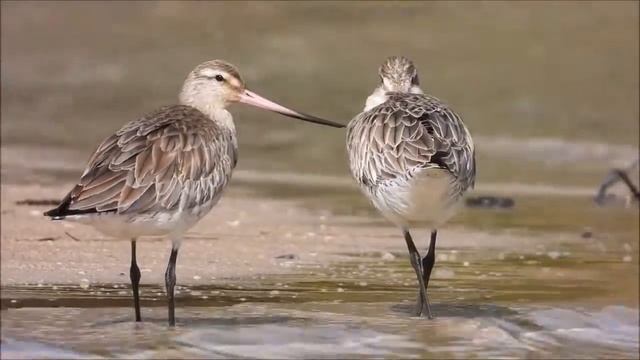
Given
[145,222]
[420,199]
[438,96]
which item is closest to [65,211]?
[145,222]

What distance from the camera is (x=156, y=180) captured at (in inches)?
320

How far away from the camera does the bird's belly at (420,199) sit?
27.4 ft

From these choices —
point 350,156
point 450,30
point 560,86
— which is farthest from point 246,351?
point 450,30

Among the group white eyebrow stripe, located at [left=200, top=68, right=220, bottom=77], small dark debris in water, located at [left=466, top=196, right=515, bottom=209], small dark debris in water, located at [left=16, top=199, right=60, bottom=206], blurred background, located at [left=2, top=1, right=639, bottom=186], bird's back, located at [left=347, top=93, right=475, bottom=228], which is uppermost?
blurred background, located at [left=2, top=1, right=639, bottom=186]

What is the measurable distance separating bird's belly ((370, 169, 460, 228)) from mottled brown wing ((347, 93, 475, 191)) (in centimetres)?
5

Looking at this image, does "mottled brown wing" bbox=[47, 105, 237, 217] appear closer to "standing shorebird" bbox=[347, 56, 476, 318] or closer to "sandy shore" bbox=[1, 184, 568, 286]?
"standing shorebird" bbox=[347, 56, 476, 318]

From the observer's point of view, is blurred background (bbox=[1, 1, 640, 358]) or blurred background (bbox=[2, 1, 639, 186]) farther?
blurred background (bbox=[2, 1, 639, 186])

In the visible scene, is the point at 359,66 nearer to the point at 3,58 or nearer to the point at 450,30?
the point at 450,30

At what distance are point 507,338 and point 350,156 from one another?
169 cm

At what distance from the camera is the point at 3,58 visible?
1898cm

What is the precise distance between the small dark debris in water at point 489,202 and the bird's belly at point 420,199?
410 centimetres

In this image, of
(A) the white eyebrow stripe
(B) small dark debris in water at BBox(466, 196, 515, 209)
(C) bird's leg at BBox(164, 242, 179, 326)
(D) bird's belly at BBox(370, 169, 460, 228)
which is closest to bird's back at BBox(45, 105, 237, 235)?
(C) bird's leg at BBox(164, 242, 179, 326)

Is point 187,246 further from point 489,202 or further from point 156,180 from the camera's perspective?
point 489,202

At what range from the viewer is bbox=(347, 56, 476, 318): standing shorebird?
27.4 feet
